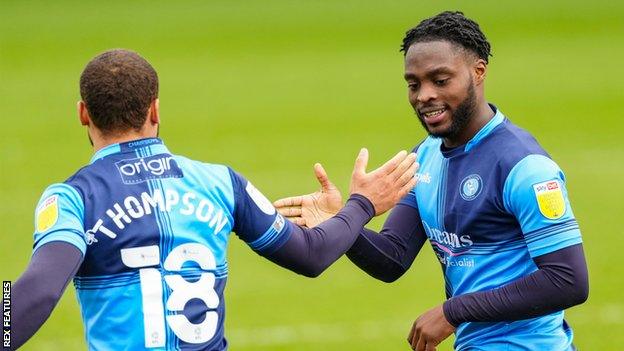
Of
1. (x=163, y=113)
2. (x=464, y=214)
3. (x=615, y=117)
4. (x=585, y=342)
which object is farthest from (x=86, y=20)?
(x=464, y=214)

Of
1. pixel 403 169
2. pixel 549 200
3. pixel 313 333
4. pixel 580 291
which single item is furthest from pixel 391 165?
pixel 313 333

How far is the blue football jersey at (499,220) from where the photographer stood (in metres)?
5.45

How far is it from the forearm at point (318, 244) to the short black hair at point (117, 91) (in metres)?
0.83

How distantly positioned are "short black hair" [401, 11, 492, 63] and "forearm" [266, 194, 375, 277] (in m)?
1.04

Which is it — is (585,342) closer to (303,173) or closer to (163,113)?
(303,173)

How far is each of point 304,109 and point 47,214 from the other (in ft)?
57.2

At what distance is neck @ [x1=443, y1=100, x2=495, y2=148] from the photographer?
5949mm

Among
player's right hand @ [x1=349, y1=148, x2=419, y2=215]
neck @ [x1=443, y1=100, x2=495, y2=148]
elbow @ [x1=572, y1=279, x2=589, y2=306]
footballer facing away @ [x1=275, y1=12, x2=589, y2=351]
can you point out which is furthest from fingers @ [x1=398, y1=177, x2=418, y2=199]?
elbow @ [x1=572, y1=279, x2=589, y2=306]

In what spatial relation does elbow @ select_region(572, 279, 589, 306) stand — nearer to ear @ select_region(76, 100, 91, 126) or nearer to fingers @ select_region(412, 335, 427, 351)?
fingers @ select_region(412, 335, 427, 351)

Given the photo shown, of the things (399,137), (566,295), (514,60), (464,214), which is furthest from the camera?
(514,60)

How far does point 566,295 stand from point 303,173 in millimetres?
11745

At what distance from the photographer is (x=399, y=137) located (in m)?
19.4

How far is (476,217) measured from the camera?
18.8 ft

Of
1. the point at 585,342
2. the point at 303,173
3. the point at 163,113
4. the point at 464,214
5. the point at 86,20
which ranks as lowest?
the point at 585,342
